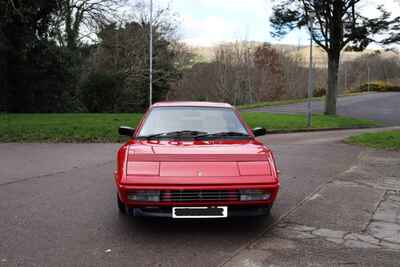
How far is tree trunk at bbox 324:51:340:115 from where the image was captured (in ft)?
78.5

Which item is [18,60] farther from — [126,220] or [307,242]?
[307,242]

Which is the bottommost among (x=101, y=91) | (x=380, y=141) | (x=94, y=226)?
(x=94, y=226)

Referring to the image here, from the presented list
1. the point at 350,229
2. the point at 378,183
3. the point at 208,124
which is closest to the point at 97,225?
the point at 208,124

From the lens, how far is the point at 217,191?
420 cm

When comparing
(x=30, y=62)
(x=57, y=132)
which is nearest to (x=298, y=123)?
(x=57, y=132)

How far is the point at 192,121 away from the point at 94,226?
1909 mm

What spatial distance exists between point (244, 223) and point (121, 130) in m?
2.34

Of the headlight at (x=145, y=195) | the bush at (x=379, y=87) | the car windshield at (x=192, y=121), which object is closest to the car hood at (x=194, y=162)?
the headlight at (x=145, y=195)

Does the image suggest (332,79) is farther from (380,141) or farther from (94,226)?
(94,226)

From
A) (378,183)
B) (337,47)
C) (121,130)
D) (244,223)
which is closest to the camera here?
(244,223)

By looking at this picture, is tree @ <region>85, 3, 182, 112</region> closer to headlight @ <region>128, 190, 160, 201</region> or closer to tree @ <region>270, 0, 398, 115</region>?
tree @ <region>270, 0, 398, 115</region>

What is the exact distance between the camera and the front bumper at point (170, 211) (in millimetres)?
4246

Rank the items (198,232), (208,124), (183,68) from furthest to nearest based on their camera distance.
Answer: (183,68), (208,124), (198,232)

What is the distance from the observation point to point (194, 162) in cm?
443
